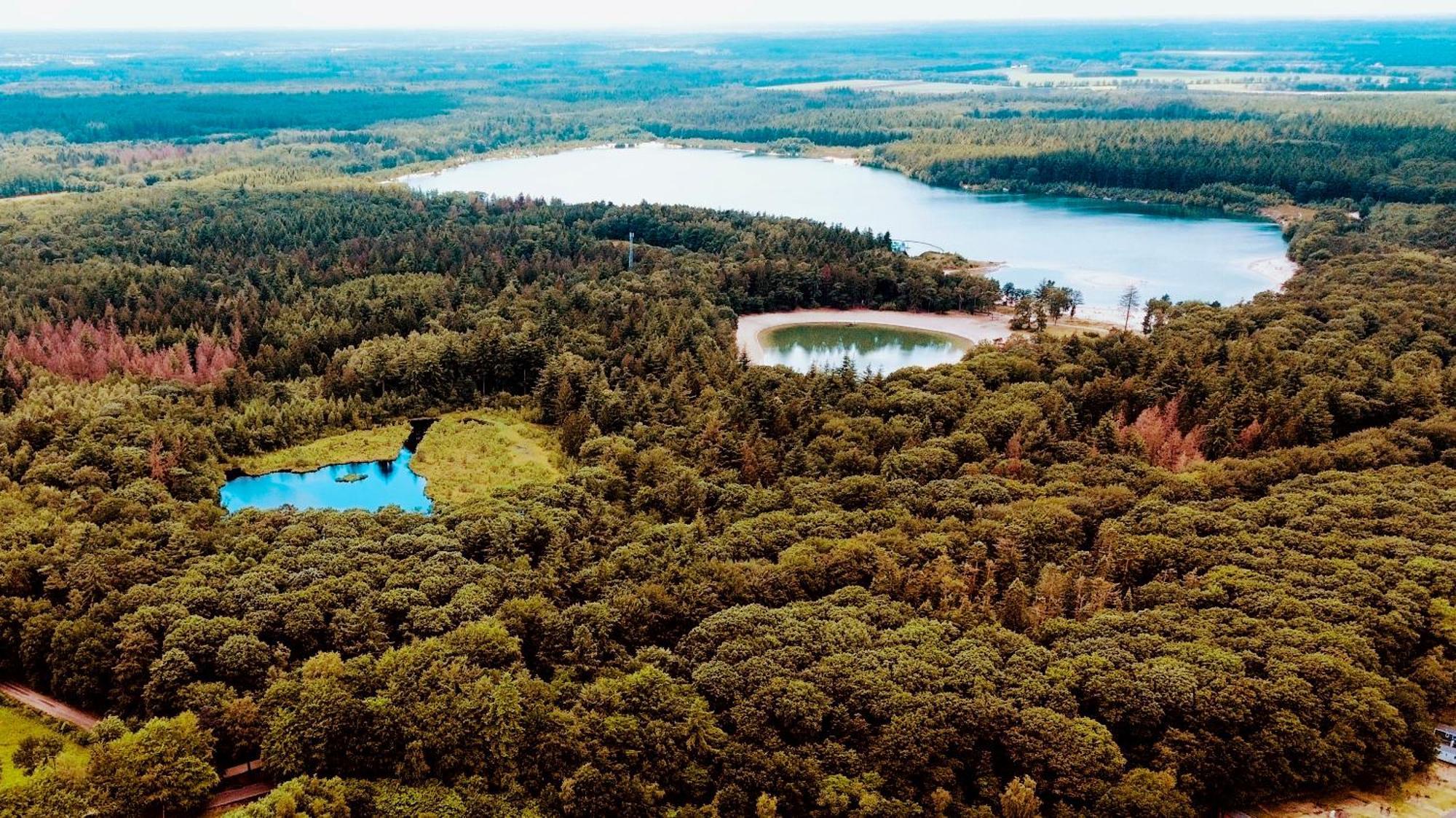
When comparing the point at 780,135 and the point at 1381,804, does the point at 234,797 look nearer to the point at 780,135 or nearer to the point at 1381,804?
the point at 1381,804

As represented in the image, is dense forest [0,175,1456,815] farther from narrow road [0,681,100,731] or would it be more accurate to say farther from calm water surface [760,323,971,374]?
calm water surface [760,323,971,374]

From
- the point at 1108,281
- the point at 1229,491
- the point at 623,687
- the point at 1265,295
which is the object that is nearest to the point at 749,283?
the point at 1108,281

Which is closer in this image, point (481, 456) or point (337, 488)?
point (337, 488)

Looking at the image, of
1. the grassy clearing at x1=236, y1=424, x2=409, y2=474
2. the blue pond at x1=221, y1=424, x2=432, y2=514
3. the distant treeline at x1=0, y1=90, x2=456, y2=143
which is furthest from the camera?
the distant treeline at x1=0, y1=90, x2=456, y2=143

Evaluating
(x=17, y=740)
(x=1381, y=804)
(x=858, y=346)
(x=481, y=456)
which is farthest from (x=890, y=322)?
(x=17, y=740)

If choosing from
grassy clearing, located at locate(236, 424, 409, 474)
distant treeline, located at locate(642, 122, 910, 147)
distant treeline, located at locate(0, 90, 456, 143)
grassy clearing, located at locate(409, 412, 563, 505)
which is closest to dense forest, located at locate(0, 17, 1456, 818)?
grassy clearing, located at locate(236, 424, 409, 474)

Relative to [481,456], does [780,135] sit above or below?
above

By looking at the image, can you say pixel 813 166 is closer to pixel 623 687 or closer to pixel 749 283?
→ pixel 749 283
